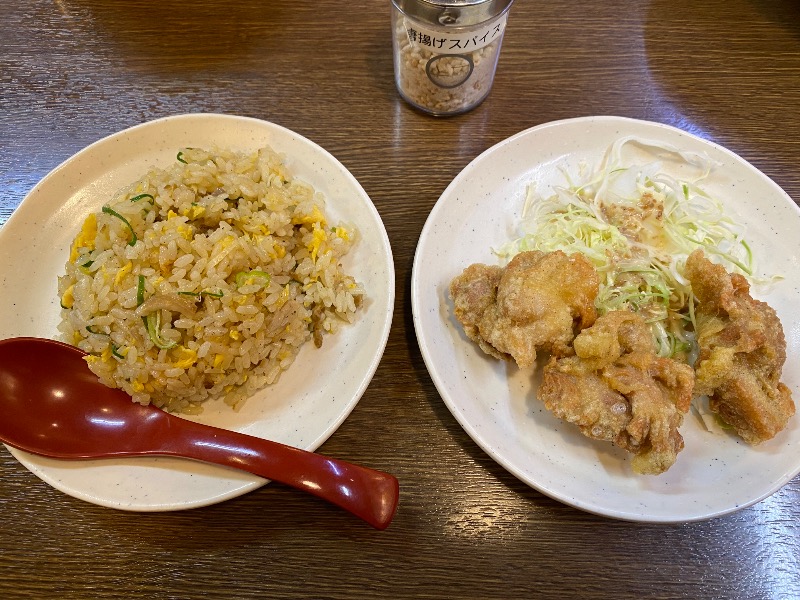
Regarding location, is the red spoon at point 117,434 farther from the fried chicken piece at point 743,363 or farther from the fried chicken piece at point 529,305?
the fried chicken piece at point 743,363

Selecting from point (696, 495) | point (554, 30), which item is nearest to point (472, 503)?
point (696, 495)

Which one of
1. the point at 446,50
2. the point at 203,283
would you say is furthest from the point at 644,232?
the point at 203,283

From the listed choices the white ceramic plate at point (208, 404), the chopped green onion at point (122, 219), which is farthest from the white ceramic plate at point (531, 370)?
the chopped green onion at point (122, 219)

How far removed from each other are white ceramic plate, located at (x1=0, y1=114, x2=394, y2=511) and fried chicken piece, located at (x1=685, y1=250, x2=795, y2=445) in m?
1.05

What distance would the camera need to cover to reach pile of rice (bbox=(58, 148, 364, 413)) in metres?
1.55

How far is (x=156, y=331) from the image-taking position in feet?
5.03

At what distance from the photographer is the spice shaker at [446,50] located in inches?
70.0

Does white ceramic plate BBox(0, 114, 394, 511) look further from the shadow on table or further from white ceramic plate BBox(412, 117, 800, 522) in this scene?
the shadow on table

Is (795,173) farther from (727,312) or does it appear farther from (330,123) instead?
(330,123)

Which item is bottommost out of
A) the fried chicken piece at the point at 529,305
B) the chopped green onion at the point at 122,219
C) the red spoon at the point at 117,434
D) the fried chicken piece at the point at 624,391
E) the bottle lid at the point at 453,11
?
the red spoon at the point at 117,434

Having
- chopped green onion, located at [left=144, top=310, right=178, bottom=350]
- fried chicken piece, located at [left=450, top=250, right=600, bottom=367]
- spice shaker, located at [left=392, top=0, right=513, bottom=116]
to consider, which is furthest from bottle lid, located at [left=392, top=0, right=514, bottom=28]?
chopped green onion, located at [left=144, top=310, right=178, bottom=350]

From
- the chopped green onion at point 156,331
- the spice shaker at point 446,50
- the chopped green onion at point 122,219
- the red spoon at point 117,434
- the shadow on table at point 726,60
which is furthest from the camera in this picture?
the shadow on table at point 726,60

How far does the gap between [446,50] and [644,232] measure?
3.49ft

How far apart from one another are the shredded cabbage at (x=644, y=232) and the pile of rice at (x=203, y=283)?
30.0 inches
